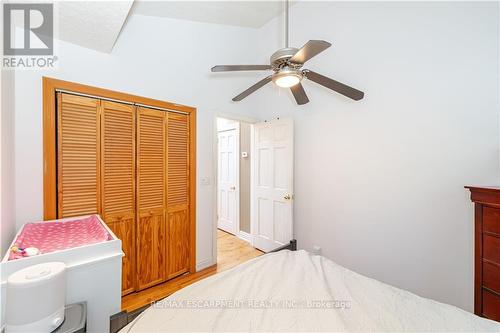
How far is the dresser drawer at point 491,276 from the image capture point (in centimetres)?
135

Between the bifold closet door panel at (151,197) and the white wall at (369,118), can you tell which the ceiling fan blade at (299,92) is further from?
the bifold closet door panel at (151,197)

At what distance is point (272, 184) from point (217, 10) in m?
2.32

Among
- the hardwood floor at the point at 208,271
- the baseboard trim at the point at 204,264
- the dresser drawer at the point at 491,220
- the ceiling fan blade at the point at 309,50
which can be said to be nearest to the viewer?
the ceiling fan blade at the point at 309,50

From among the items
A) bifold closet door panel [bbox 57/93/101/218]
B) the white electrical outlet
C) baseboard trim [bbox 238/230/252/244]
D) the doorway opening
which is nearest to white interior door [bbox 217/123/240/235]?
the doorway opening

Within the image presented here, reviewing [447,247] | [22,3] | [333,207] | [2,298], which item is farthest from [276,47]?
[2,298]

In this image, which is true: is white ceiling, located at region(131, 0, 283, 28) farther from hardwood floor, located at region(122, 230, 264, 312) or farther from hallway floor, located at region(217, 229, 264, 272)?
hallway floor, located at region(217, 229, 264, 272)

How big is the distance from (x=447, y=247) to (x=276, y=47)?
119 inches

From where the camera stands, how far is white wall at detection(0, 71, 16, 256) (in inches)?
54.3

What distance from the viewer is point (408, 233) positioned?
207 cm

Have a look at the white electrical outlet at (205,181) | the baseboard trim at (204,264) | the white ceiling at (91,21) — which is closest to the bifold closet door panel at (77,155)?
the white ceiling at (91,21)

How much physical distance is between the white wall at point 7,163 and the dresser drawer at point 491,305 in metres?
3.05

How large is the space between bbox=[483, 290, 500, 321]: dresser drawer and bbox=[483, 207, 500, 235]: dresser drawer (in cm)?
40

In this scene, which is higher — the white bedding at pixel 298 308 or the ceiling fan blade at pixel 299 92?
the ceiling fan blade at pixel 299 92

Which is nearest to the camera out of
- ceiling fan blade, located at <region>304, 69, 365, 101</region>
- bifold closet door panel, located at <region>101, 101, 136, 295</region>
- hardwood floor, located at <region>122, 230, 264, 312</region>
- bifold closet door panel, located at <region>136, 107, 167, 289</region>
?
ceiling fan blade, located at <region>304, 69, 365, 101</region>
